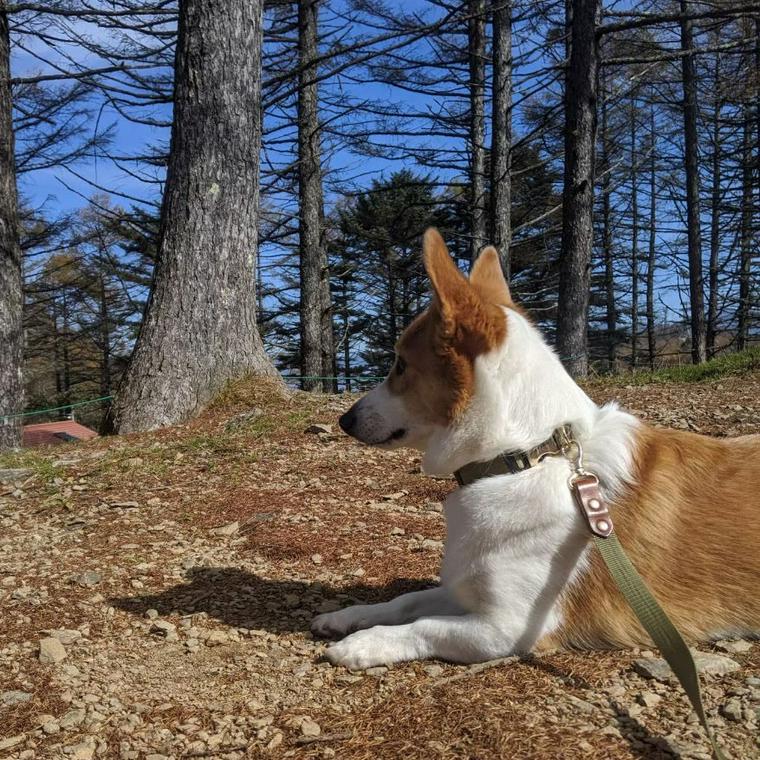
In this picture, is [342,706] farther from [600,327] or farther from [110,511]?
[600,327]

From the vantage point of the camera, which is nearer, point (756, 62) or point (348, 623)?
point (348, 623)

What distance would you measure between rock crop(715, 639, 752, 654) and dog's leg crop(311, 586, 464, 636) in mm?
1041

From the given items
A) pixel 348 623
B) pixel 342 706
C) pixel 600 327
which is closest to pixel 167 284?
pixel 348 623

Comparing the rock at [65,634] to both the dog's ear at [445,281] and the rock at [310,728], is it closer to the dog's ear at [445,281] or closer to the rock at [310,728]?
the rock at [310,728]

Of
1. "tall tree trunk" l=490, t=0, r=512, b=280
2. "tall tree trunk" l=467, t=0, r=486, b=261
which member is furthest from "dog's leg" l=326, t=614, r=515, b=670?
"tall tree trunk" l=467, t=0, r=486, b=261

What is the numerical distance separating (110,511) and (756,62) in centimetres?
2338

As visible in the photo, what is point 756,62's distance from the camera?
66.8 ft

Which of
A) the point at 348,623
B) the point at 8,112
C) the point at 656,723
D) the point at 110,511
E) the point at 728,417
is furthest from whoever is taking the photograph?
the point at 8,112

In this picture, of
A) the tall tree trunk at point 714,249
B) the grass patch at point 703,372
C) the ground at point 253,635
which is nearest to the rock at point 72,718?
the ground at point 253,635

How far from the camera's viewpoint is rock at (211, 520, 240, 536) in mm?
4055

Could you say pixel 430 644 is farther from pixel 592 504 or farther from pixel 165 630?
pixel 165 630

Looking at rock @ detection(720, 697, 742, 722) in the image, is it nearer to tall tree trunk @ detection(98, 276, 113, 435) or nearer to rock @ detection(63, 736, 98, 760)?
rock @ detection(63, 736, 98, 760)

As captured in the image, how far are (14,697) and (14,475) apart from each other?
335 centimetres

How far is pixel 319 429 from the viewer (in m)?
5.91
